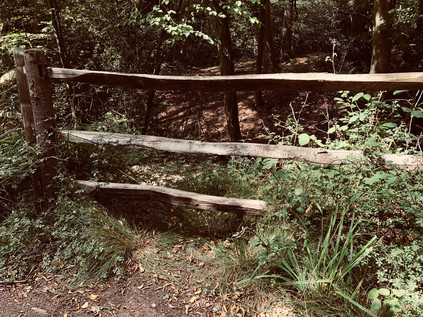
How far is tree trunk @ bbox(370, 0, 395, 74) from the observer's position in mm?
5621

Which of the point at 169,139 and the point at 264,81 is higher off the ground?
the point at 264,81

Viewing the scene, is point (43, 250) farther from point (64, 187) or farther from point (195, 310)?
point (195, 310)

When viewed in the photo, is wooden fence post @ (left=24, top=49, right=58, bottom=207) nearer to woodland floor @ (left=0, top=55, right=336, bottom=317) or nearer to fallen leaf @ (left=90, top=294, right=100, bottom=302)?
woodland floor @ (left=0, top=55, right=336, bottom=317)

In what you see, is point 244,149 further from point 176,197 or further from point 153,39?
point 153,39

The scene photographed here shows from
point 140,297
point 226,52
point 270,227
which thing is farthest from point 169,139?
point 226,52

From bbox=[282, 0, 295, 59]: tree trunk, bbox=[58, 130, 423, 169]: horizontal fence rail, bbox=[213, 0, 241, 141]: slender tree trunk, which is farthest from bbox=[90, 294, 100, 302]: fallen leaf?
bbox=[282, 0, 295, 59]: tree trunk

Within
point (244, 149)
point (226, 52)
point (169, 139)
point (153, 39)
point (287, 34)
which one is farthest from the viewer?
point (287, 34)

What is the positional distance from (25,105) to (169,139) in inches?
60.7

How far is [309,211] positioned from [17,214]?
301 centimetres

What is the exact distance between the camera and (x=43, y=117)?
3125 mm

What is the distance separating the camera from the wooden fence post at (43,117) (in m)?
2.99

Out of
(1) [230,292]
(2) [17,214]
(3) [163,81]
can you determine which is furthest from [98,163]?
(1) [230,292]

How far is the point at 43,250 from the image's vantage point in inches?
126

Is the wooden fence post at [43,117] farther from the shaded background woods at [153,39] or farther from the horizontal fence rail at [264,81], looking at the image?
the shaded background woods at [153,39]
